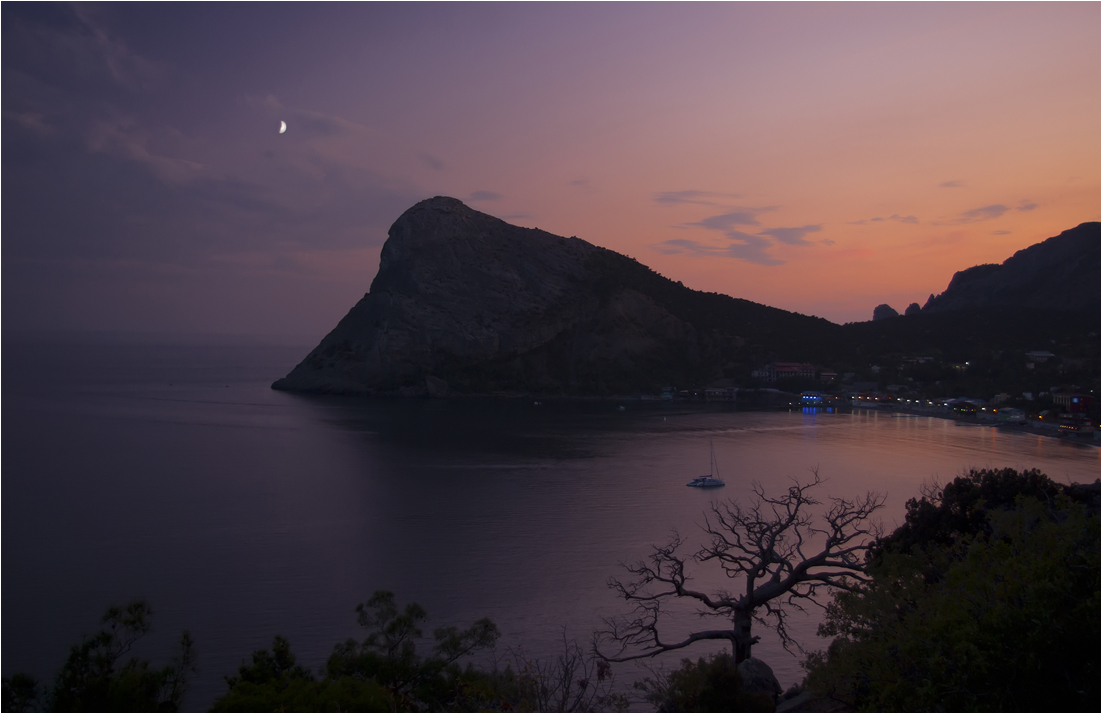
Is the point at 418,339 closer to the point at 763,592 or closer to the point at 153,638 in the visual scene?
the point at 153,638

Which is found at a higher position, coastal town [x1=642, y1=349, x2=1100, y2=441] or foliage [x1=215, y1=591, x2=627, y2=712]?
coastal town [x1=642, y1=349, x2=1100, y2=441]

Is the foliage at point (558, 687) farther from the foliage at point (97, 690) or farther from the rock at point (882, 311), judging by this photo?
the rock at point (882, 311)

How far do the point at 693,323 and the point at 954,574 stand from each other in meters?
71.0

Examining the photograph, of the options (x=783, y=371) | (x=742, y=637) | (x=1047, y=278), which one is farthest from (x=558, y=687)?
(x=1047, y=278)

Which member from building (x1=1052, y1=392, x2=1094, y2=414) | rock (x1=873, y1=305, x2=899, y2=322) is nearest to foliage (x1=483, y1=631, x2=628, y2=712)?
building (x1=1052, y1=392, x2=1094, y2=414)

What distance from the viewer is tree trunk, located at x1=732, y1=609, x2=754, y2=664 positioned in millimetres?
10052

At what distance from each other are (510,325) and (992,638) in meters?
65.5

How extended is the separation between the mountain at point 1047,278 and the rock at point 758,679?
291ft

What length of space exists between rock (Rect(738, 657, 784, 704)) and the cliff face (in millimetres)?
56609

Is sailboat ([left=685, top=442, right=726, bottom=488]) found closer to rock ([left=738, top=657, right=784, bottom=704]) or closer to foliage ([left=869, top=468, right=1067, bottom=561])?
foliage ([left=869, top=468, right=1067, bottom=561])

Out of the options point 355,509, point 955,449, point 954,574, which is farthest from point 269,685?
point 955,449

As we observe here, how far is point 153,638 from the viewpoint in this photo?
13672mm

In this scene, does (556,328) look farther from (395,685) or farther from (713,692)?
(713,692)

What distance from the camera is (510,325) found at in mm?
70688
